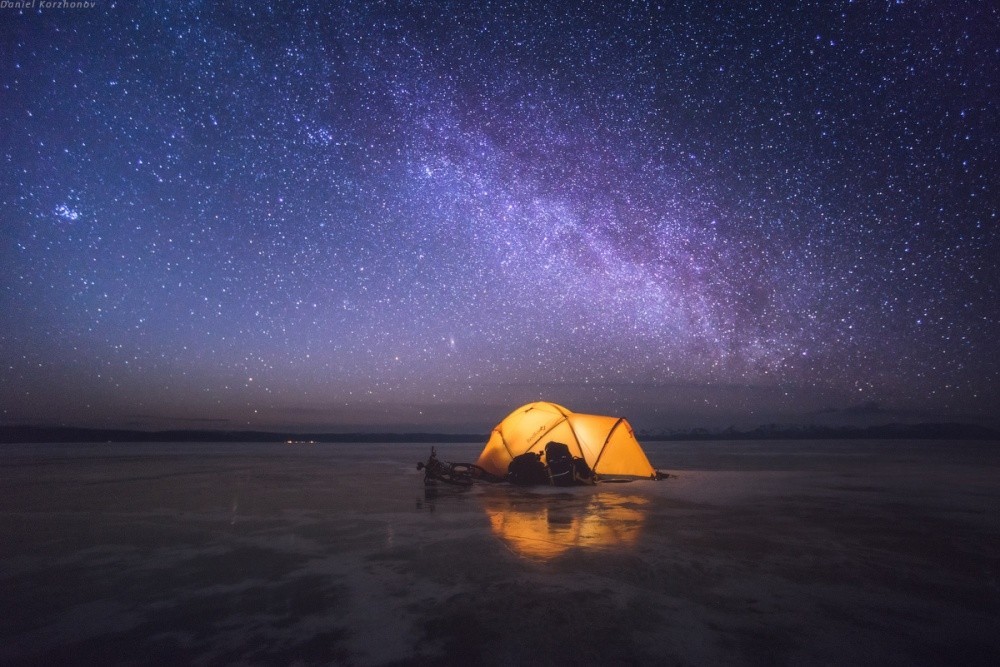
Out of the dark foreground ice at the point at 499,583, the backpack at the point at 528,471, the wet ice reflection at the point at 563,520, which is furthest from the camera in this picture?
the backpack at the point at 528,471

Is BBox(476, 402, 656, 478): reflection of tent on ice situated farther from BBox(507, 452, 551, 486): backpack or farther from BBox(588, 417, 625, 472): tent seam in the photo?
BBox(507, 452, 551, 486): backpack

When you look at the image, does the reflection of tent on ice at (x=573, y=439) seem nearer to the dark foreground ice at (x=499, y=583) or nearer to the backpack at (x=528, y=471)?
the backpack at (x=528, y=471)

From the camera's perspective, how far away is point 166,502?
433 inches

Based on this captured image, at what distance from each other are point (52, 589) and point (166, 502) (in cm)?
646

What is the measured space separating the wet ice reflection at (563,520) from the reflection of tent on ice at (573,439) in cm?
246

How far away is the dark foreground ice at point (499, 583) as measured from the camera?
12.6 feet

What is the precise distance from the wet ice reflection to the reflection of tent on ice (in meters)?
2.46

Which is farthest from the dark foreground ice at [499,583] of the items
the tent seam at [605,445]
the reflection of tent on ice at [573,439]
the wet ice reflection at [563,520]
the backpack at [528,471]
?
the tent seam at [605,445]

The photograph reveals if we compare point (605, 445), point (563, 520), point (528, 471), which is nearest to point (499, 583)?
point (563, 520)

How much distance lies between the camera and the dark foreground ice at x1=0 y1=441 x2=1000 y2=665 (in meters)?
3.84

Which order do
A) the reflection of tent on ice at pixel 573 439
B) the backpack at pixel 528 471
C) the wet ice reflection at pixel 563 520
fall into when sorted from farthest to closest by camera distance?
the reflection of tent on ice at pixel 573 439
the backpack at pixel 528 471
the wet ice reflection at pixel 563 520

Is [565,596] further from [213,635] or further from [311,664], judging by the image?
[213,635]

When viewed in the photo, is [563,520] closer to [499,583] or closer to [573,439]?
[499,583]

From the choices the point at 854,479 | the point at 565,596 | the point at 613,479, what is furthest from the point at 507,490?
the point at 854,479
